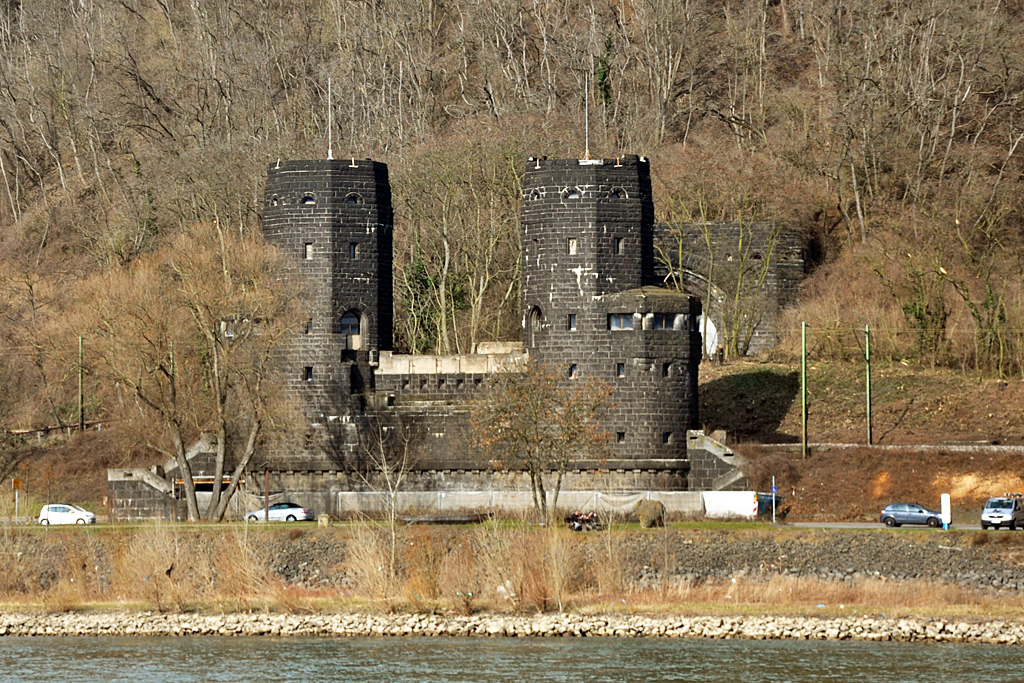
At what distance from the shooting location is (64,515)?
2584 inches

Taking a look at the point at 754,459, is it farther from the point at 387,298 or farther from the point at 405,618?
the point at 405,618

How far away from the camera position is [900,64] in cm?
9756

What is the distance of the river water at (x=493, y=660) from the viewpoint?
41.8 m

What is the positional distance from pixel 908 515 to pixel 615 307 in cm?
1442

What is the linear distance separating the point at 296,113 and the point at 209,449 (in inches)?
1858

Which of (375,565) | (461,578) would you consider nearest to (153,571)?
(375,565)

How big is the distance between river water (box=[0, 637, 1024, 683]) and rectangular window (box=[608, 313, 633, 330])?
2275cm

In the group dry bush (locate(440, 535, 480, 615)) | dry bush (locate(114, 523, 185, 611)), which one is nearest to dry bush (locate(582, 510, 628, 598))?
dry bush (locate(440, 535, 480, 615))

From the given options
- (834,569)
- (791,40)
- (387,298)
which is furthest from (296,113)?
(834,569)

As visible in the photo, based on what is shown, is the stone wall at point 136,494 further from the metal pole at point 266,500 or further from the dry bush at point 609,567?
the dry bush at point 609,567

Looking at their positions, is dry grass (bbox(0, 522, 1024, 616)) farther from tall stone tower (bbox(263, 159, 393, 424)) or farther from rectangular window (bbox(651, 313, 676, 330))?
tall stone tower (bbox(263, 159, 393, 424))

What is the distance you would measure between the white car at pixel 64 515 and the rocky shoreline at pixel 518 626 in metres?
15.6

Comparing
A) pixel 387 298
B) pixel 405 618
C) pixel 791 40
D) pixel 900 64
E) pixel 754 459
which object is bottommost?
pixel 405 618

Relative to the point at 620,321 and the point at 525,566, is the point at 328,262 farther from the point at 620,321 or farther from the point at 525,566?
the point at 525,566
